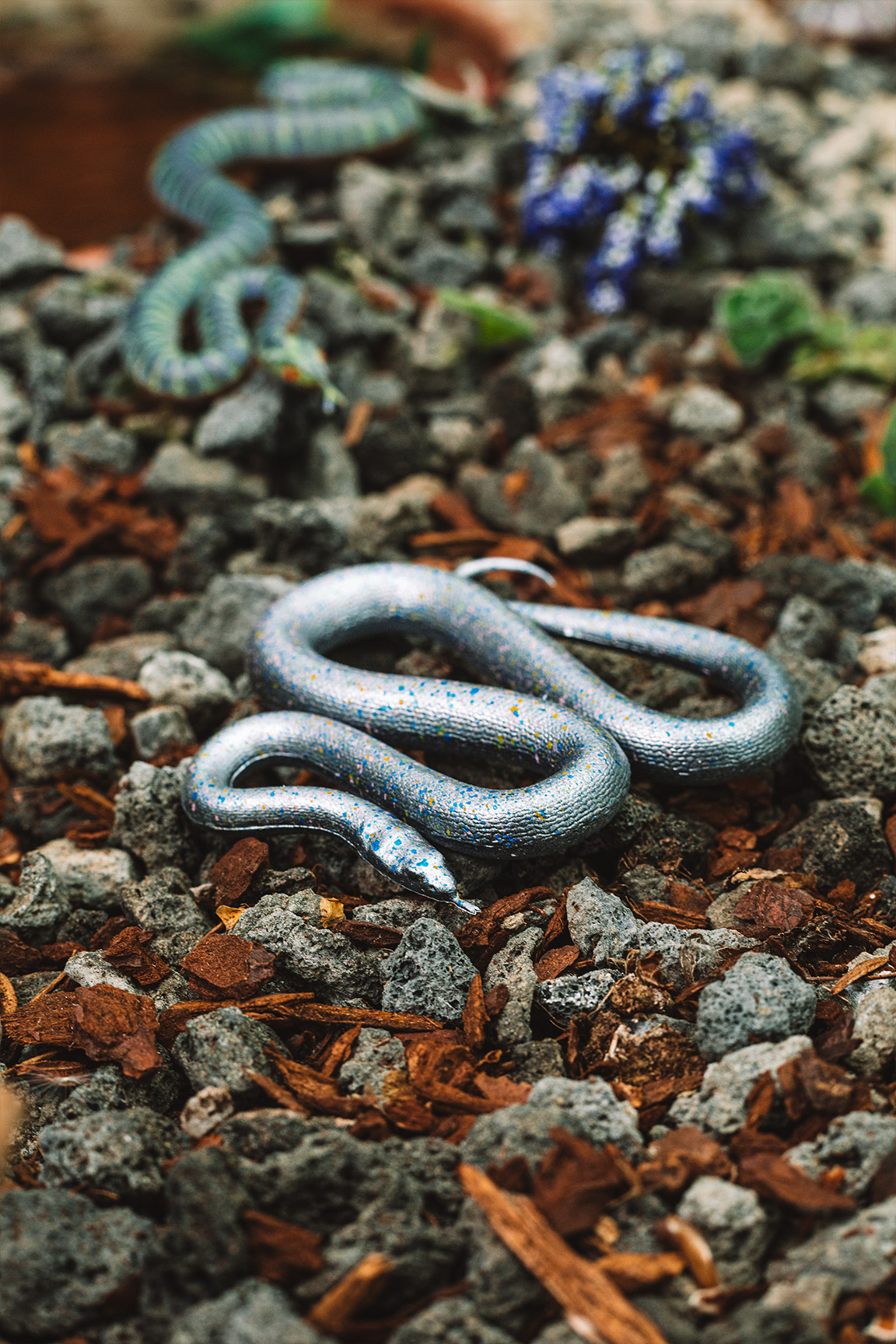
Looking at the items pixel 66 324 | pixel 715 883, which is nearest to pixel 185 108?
pixel 66 324

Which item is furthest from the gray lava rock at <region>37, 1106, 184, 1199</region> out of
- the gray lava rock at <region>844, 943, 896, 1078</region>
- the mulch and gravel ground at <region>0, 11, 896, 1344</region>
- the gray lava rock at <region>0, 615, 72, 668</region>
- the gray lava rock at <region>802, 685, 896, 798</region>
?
the gray lava rock at <region>802, 685, 896, 798</region>

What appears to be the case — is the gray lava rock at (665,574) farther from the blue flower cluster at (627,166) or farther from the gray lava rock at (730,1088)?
the gray lava rock at (730,1088)

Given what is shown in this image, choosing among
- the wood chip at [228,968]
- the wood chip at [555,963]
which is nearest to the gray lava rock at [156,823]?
the wood chip at [228,968]

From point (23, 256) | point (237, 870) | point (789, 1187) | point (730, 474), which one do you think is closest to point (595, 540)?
point (730, 474)

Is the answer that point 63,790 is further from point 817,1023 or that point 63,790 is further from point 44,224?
point 44,224

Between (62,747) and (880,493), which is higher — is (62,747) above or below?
below

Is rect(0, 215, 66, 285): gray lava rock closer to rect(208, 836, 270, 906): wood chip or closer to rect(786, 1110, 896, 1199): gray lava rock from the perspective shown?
rect(208, 836, 270, 906): wood chip

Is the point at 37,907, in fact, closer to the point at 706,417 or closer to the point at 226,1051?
the point at 226,1051
